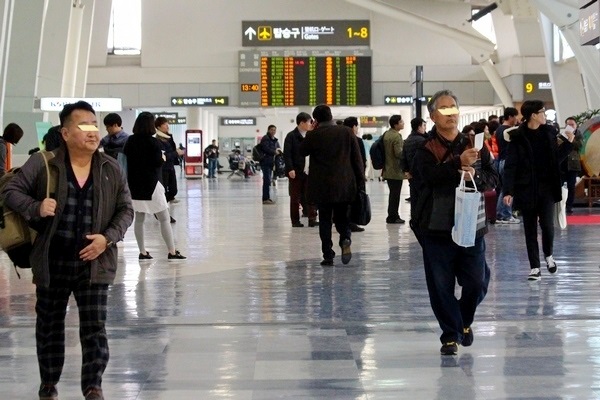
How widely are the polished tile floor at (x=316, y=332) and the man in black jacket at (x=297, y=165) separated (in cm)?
410

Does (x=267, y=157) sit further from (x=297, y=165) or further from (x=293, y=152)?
(x=293, y=152)

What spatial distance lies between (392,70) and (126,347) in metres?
34.1

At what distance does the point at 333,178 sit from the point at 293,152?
569 cm

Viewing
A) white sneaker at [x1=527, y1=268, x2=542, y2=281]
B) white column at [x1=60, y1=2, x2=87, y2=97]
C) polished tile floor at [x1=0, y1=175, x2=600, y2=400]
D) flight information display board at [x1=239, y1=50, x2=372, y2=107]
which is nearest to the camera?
polished tile floor at [x1=0, y1=175, x2=600, y2=400]

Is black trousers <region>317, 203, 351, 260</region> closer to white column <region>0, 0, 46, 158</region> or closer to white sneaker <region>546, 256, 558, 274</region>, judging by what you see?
white sneaker <region>546, 256, 558, 274</region>

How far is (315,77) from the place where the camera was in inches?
1537

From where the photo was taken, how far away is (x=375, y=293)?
33.3 ft

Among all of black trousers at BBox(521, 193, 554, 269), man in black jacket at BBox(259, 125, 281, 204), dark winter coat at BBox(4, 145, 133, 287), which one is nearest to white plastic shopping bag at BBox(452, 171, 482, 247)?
dark winter coat at BBox(4, 145, 133, 287)

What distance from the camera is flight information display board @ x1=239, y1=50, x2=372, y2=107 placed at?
128ft

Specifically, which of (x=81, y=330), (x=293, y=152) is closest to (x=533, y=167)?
(x=81, y=330)

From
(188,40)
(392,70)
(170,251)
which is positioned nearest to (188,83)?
(188,40)

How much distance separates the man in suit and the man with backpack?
21.6 feet

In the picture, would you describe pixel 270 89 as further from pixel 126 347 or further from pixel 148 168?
pixel 126 347

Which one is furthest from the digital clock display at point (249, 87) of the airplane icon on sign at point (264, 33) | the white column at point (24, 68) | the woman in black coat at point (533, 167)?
the woman in black coat at point (533, 167)
